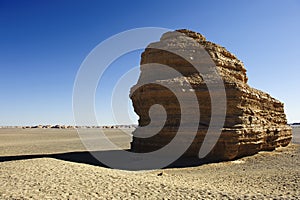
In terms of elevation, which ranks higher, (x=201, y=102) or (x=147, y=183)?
(x=201, y=102)

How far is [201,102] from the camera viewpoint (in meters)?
17.6

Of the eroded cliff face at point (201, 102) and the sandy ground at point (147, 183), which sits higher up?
the eroded cliff face at point (201, 102)

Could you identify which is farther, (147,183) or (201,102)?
(201,102)

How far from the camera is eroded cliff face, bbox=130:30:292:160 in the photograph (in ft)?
55.8

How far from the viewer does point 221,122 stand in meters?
17.1

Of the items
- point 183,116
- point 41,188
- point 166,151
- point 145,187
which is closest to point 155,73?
point 183,116

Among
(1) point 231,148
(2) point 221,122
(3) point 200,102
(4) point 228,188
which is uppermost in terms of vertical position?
(3) point 200,102

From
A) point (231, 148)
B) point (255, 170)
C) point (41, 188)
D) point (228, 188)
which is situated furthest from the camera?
point (231, 148)

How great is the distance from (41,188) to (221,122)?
11969 millimetres

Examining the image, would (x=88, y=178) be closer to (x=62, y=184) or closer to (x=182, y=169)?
(x=62, y=184)

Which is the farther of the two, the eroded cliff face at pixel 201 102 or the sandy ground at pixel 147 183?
the eroded cliff face at pixel 201 102

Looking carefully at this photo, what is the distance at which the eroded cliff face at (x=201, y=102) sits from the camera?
17000 mm

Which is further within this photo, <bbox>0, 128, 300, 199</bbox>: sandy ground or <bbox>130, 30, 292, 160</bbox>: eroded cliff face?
<bbox>130, 30, 292, 160</bbox>: eroded cliff face

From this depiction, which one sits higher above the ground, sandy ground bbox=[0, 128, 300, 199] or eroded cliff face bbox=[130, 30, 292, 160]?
eroded cliff face bbox=[130, 30, 292, 160]
